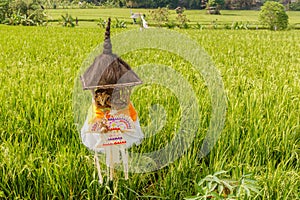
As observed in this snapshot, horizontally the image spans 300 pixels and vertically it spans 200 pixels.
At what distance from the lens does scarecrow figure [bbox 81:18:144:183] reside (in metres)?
0.94

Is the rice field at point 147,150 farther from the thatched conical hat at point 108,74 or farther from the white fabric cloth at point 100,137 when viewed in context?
the thatched conical hat at point 108,74

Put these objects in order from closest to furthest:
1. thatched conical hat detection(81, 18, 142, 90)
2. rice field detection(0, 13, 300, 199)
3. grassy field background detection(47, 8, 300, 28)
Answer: thatched conical hat detection(81, 18, 142, 90), rice field detection(0, 13, 300, 199), grassy field background detection(47, 8, 300, 28)

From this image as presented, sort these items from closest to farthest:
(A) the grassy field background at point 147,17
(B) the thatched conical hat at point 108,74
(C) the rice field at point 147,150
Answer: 1. (B) the thatched conical hat at point 108,74
2. (C) the rice field at point 147,150
3. (A) the grassy field background at point 147,17

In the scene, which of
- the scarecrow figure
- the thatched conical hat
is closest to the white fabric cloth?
the scarecrow figure

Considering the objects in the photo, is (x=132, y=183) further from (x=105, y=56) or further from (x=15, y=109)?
(x=15, y=109)

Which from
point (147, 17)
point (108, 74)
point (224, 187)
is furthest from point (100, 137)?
Answer: point (147, 17)

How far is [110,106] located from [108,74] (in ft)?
0.39

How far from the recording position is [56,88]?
2.37 m

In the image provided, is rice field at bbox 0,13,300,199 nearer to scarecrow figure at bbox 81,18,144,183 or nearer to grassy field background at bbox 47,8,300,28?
scarecrow figure at bbox 81,18,144,183

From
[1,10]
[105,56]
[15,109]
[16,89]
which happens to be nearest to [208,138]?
[105,56]

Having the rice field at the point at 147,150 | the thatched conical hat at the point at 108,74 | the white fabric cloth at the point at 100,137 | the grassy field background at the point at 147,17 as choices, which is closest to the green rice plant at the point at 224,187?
the rice field at the point at 147,150

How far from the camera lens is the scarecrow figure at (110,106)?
0.94 meters

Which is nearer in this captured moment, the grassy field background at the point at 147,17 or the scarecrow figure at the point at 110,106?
the scarecrow figure at the point at 110,106

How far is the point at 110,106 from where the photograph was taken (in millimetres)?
1022
